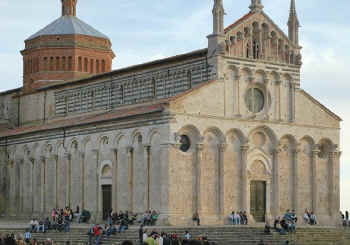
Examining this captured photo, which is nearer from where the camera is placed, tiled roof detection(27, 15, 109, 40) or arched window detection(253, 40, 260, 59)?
arched window detection(253, 40, 260, 59)

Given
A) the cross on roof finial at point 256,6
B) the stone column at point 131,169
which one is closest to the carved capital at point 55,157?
the stone column at point 131,169

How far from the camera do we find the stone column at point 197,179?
146 ft

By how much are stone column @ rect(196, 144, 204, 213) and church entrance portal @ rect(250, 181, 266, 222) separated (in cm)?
420

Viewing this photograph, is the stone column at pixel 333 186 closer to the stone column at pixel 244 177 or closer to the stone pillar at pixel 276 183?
the stone pillar at pixel 276 183

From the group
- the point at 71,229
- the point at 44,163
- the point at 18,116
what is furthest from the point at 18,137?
the point at 71,229

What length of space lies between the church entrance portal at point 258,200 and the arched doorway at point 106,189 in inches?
330

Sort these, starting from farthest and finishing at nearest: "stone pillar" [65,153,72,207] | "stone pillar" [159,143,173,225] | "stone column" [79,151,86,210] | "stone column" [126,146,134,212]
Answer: "stone pillar" [65,153,72,207], "stone column" [79,151,86,210], "stone column" [126,146,134,212], "stone pillar" [159,143,173,225]

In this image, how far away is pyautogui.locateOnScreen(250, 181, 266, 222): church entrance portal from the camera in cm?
4731

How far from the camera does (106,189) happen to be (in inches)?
1906

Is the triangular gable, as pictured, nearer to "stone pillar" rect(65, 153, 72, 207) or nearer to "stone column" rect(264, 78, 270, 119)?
"stone column" rect(264, 78, 270, 119)

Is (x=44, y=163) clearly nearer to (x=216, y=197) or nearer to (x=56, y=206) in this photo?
(x=56, y=206)

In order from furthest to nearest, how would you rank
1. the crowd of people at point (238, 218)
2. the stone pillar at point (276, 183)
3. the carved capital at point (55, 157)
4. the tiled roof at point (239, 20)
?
the carved capital at point (55, 157) → the stone pillar at point (276, 183) → the tiled roof at point (239, 20) → the crowd of people at point (238, 218)

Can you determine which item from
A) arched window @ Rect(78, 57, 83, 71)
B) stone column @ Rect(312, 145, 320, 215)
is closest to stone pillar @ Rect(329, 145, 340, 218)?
stone column @ Rect(312, 145, 320, 215)

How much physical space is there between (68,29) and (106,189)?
73.4 feet
